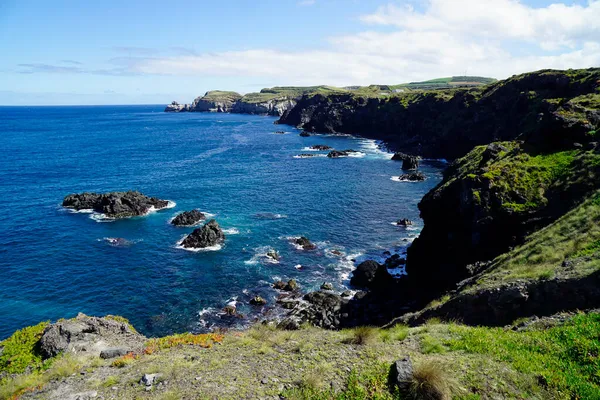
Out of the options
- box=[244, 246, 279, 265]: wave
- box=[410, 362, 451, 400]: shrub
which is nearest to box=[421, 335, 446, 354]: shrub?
box=[410, 362, 451, 400]: shrub

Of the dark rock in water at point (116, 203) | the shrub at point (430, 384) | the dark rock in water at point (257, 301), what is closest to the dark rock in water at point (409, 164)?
the dark rock in water at point (116, 203)

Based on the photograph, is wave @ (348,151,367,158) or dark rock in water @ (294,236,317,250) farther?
wave @ (348,151,367,158)

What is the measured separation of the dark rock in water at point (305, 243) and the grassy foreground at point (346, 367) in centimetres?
3331

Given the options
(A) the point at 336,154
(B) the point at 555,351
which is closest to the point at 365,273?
(B) the point at 555,351

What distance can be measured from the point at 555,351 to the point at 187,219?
5643cm

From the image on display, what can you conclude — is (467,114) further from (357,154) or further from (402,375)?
(402,375)

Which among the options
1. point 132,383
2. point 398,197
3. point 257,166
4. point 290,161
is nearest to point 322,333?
point 132,383

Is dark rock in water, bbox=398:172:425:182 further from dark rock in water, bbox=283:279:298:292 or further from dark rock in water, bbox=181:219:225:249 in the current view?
dark rock in water, bbox=283:279:298:292

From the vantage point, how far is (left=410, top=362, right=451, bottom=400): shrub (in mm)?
12500

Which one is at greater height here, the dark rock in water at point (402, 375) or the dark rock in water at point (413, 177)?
the dark rock in water at point (402, 375)

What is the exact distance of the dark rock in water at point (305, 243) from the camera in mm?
53956

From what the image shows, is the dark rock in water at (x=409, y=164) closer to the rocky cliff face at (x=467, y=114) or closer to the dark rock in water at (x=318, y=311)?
the rocky cliff face at (x=467, y=114)

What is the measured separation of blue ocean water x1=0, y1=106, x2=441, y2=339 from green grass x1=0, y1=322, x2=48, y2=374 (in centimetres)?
1332

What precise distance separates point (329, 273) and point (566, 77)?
284 ft
